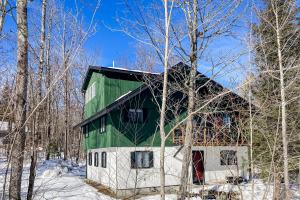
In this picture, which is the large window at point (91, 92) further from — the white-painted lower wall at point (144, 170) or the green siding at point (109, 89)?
the white-painted lower wall at point (144, 170)

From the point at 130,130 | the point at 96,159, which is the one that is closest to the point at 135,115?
the point at 130,130

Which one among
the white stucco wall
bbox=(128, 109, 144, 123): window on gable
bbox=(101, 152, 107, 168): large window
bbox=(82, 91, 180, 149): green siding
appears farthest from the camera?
bbox=(101, 152, 107, 168): large window

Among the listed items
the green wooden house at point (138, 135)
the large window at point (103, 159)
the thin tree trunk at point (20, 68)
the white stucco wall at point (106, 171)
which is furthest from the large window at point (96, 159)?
the thin tree trunk at point (20, 68)

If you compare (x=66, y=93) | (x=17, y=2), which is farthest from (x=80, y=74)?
(x=17, y=2)

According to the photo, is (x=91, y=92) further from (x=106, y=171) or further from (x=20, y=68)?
(x=20, y=68)

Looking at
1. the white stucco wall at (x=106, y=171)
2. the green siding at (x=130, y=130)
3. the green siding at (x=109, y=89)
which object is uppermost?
the green siding at (x=109, y=89)

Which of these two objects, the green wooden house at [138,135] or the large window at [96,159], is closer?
the green wooden house at [138,135]

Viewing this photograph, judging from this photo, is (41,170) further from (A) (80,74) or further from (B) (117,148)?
(A) (80,74)

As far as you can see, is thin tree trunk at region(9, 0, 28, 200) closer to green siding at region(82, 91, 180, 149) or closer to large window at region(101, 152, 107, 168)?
green siding at region(82, 91, 180, 149)

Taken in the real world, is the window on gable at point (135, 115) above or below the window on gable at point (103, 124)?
above

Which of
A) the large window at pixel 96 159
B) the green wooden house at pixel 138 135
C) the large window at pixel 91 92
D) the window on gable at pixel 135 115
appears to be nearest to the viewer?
the green wooden house at pixel 138 135

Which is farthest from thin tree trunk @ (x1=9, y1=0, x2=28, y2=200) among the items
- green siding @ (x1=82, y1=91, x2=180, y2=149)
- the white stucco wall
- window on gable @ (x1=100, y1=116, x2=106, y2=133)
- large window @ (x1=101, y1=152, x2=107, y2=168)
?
large window @ (x1=101, y1=152, x2=107, y2=168)

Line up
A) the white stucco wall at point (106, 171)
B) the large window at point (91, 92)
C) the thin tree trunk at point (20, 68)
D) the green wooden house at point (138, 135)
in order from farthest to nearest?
the large window at point (91, 92) < the white stucco wall at point (106, 171) < the green wooden house at point (138, 135) < the thin tree trunk at point (20, 68)

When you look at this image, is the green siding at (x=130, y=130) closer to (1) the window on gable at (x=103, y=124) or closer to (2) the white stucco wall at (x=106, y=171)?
(1) the window on gable at (x=103, y=124)
